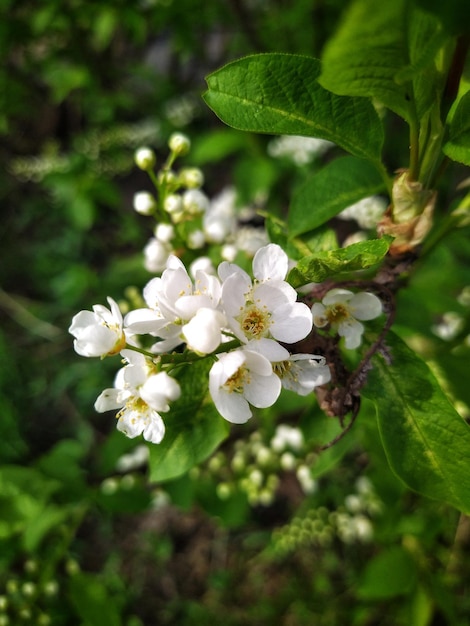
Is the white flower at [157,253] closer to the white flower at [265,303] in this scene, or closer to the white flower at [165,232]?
the white flower at [165,232]

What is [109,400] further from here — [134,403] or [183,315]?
[183,315]

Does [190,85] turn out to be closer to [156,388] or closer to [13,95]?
[13,95]

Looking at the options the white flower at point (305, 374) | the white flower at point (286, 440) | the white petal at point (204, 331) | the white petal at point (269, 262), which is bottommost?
the white flower at point (286, 440)

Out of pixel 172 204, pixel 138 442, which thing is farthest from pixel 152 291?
pixel 138 442

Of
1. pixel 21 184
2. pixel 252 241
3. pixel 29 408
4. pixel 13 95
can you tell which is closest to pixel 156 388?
pixel 252 241

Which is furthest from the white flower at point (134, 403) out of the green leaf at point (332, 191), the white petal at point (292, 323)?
the green leaf at point (332, 191)
